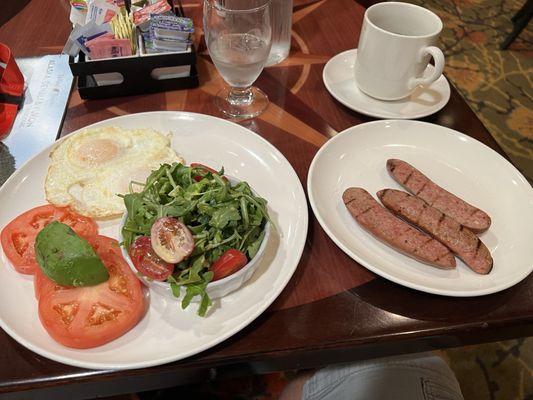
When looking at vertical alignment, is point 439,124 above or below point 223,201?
below

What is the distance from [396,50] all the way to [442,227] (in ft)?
1.99

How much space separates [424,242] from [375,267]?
154 millimetres

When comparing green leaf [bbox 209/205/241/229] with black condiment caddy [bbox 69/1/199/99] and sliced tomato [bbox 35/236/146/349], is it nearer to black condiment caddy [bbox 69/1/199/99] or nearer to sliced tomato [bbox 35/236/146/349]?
sliced tomato [bbox 35/236/146/349]

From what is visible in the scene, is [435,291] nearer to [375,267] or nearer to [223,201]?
[375,267]

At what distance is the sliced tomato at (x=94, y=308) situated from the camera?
852mm

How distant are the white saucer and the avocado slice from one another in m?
0.97

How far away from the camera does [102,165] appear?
4.06 ft

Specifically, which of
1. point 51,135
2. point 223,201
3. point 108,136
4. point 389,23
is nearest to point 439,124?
point 389,23

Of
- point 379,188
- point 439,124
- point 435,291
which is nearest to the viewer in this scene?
point 435,291

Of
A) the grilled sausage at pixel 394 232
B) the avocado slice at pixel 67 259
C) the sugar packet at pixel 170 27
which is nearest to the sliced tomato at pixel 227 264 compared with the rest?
the avocado slice at pixel 67 259

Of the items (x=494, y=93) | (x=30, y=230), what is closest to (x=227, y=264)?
(x=30, y=230)

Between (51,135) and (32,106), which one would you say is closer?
(51,135)

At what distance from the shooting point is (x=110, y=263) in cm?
97

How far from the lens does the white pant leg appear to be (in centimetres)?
119
